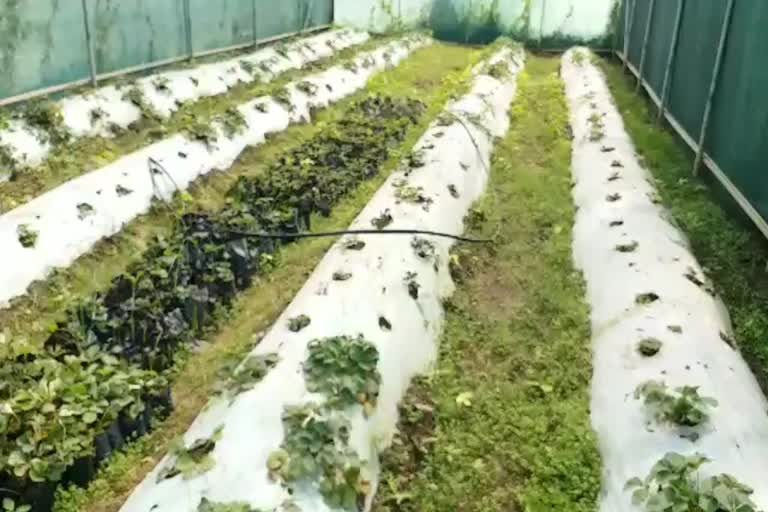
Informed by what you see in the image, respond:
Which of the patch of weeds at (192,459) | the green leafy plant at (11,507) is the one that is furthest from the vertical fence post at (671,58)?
the green leafy plant at (11,507)

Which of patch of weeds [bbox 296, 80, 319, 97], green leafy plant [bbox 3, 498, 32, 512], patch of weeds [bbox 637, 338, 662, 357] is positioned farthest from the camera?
patch of weeds [bbox 296, 80, 319, 97]

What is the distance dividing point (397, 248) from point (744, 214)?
3.18 meters

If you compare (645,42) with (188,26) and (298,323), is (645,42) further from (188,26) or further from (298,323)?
(298,323)

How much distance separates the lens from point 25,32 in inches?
294

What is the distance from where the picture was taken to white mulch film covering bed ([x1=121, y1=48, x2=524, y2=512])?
Answer: 2.71 meters

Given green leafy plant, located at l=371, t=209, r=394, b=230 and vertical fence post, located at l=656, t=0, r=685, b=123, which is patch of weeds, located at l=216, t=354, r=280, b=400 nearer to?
green leafy plant, located at l=371, t=209, r=394, b=230

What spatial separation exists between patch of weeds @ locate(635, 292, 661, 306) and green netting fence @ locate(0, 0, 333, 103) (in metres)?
6.38

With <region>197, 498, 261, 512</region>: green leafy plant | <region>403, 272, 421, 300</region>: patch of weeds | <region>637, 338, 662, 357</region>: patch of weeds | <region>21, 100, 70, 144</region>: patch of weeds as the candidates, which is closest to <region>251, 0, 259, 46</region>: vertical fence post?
<region>21, 100, 70, 144</region>: patch of weeds

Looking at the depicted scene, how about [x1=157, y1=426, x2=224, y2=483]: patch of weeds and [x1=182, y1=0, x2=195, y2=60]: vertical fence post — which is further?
[x1=182, y1=0, x2=195, y2=60]: vertical fence post

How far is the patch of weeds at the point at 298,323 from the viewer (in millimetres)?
3674

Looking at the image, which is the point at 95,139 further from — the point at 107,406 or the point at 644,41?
the point at 644,41

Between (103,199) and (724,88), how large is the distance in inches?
216

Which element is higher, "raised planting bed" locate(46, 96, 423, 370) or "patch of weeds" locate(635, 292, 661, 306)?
"patch of weeds" locate(635, 292, 661, 306)

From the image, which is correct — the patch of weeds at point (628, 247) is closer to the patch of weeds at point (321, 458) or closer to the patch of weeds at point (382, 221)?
the patch of weeds at point (382, 221)
